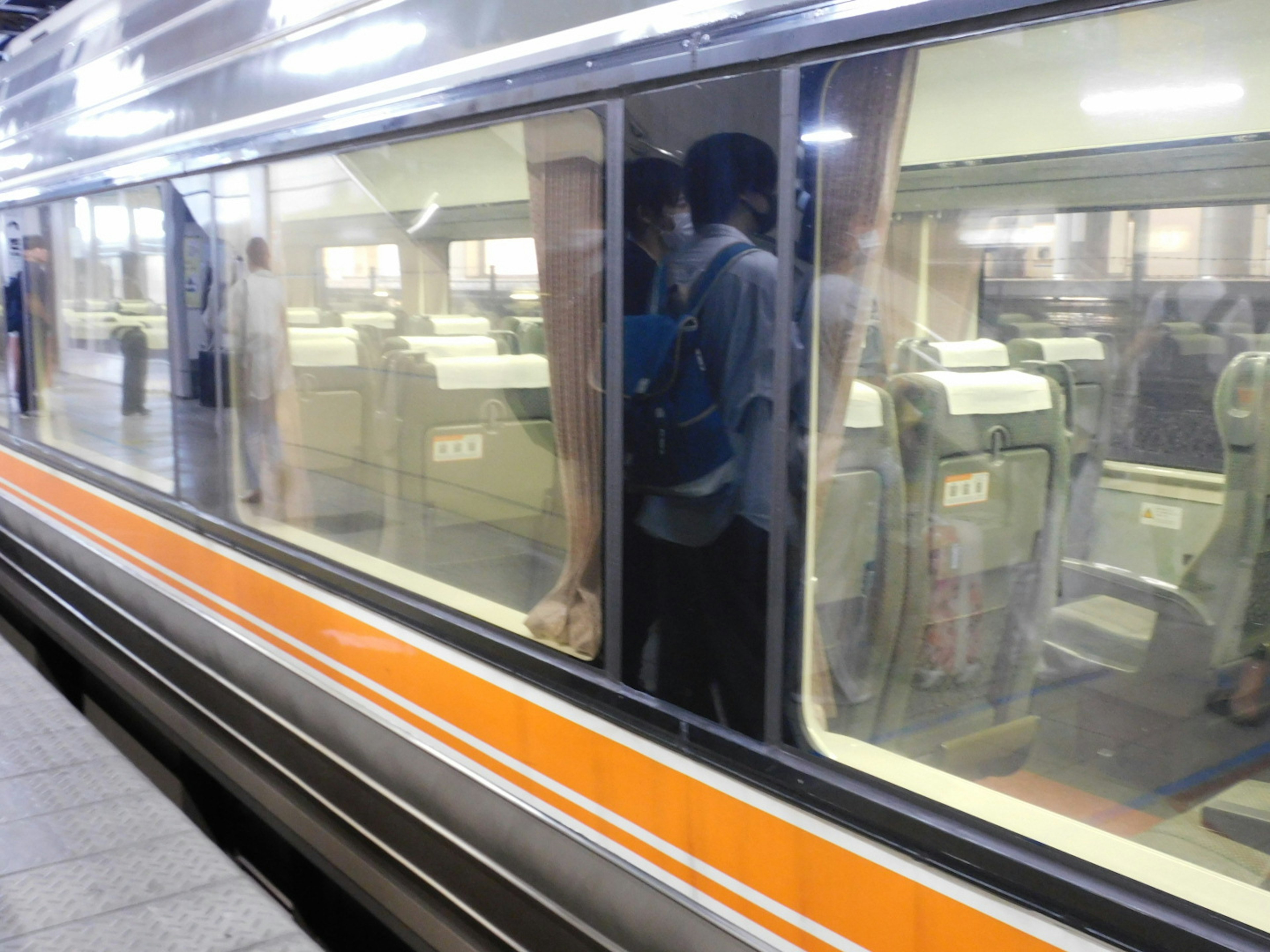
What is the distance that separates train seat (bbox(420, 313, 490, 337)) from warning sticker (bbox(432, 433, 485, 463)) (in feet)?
0.83

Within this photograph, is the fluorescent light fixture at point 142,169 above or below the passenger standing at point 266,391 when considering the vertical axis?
above

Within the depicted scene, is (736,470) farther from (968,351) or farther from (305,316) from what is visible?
(305,316)

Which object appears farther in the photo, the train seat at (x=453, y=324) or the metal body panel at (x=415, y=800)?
the train seat at (x=453, y=324)

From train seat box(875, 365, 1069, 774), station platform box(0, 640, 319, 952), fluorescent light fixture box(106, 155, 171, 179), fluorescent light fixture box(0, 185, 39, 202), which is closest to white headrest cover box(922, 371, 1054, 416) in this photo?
train seat box(875, 365, 1069, 774)

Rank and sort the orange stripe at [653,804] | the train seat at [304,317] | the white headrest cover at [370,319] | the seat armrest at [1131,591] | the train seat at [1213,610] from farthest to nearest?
1. the train seat at [304,317]
2. the white headrest cover at [370,319]
3. the seat armrest at [1131,591]
4. the train seat at [1213,610]
5. the orange stripe at [653,804]

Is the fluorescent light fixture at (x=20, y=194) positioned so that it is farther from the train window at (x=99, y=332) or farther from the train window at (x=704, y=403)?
the train window at (x=704, y=403)

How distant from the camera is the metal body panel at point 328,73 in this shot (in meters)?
2.04

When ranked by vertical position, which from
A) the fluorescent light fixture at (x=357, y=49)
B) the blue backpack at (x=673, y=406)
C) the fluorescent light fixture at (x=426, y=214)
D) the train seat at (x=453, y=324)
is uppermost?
the fluorescent light fixture at (x=357, y=49)

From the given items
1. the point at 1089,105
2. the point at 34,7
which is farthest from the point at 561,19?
the point at 34,7

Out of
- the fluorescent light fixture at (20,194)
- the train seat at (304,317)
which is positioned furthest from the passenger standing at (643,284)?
the fluorescent light fixture at (20,194)

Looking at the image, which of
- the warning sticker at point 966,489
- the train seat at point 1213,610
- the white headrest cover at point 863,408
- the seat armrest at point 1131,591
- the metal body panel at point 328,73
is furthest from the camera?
the seat armrest at point 1131,591

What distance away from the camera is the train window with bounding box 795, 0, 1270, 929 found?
202 centimetres

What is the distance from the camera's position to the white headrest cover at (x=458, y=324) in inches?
116

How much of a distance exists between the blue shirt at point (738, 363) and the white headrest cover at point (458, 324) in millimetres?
764
